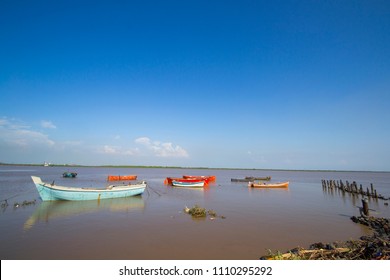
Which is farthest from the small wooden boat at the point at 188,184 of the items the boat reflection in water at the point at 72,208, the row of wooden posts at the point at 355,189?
the row of wooden posts at the point at 355,189

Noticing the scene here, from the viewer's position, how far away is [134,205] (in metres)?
20.1

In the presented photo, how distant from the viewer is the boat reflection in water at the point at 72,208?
14995 mm

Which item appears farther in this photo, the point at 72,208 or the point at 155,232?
the point at 72,208

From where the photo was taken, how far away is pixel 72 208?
706 inches

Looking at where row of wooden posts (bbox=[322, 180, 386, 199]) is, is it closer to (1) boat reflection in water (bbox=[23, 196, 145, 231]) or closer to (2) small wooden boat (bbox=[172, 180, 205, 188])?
(2) small wooden boat (bbox=[172, 180, 205, 188])

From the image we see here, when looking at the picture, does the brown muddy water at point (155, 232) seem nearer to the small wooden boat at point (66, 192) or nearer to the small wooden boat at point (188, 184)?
the small wooden boat at point (66, 192)

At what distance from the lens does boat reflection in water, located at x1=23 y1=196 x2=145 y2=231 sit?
14995mm

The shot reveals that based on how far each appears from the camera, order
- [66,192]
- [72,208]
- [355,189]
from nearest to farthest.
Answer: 1. [72,208]
2. [66,192]
3. [355,189]

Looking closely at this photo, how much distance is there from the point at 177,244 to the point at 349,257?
682cm

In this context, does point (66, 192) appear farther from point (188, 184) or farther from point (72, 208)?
point (188, 184)

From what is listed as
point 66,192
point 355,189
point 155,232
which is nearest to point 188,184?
point 66,192

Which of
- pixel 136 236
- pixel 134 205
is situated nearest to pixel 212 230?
pixel 136 236

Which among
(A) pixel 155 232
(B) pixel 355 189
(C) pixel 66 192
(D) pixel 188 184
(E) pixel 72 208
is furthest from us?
(D) pixel 188 184

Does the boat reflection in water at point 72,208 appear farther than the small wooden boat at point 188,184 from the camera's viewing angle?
No
